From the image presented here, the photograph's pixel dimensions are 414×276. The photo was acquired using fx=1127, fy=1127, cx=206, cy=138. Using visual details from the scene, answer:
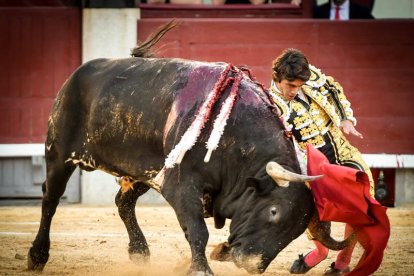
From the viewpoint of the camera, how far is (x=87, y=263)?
20.8 ft

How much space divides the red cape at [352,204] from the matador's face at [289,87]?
345 mm

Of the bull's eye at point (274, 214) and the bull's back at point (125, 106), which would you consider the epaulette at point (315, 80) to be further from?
the bull's eye at point (274, 214)

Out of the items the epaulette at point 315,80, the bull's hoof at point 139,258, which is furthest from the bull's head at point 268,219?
the bull's hoof at point 139,258

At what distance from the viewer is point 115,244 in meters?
7.20

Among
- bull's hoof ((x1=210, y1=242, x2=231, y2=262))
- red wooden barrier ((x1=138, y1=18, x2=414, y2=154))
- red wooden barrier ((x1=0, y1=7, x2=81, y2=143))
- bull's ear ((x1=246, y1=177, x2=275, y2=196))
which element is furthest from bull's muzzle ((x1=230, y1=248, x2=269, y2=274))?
red wooden barrier ((x1=0, y1=7, x2=81, y2=143))

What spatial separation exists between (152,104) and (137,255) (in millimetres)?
1027

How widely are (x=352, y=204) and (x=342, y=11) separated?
480 cm

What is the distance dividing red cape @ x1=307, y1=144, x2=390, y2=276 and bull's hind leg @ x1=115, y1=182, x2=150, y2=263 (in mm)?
1339

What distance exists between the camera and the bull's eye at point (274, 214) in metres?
5.14

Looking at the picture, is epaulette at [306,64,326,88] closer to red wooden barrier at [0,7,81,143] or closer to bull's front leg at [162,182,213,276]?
bull's front leg at [162,182,213,276]

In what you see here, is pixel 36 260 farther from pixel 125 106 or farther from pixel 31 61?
pixel 31 61

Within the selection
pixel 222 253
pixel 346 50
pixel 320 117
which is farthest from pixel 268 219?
pixel 346 50

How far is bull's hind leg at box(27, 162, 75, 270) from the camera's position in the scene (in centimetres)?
610

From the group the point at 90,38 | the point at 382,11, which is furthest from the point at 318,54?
the point at 90,38
